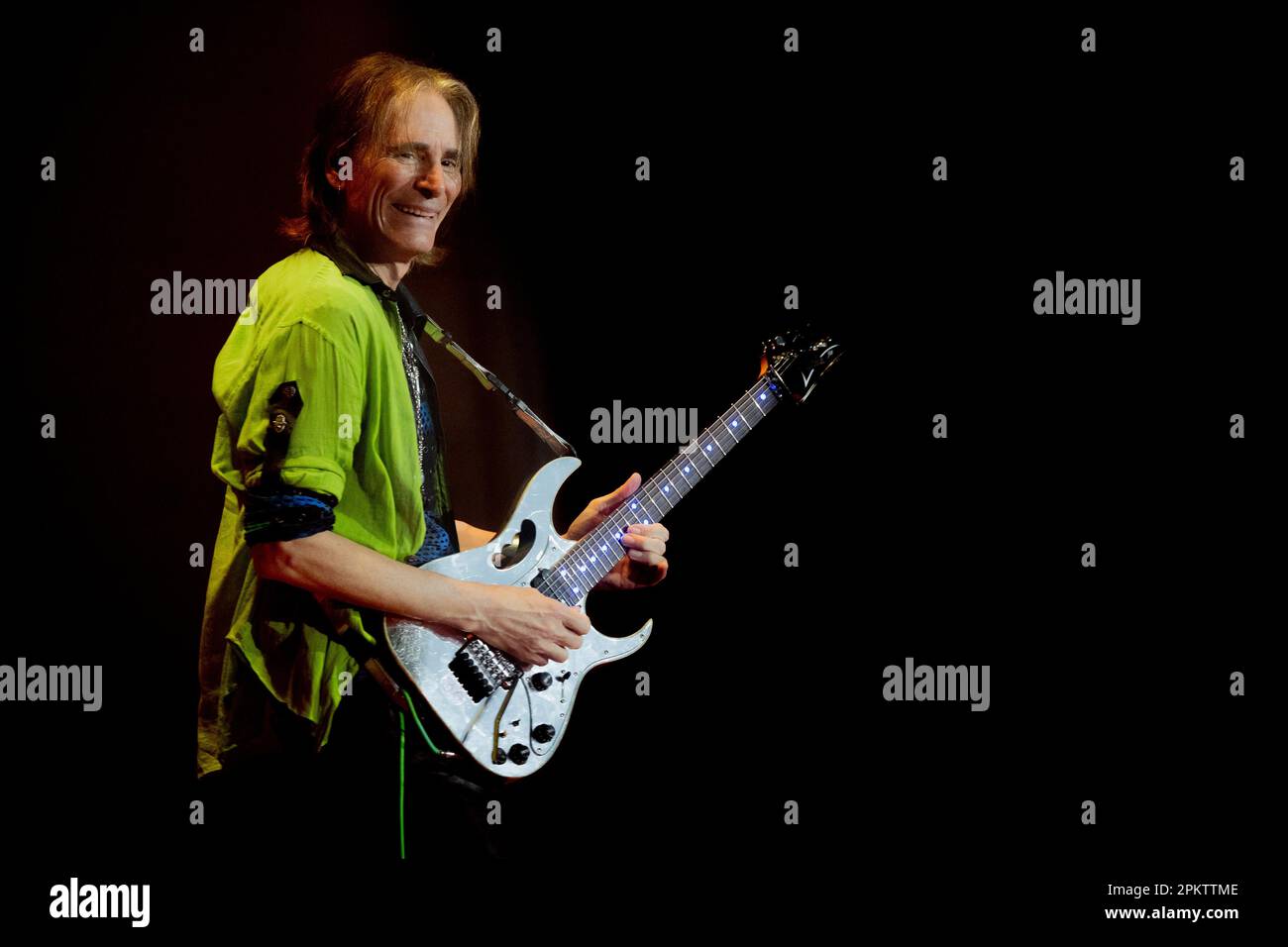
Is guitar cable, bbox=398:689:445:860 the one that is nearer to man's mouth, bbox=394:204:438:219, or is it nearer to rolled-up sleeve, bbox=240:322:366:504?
rolled-up sleeve, bbox=240:322:366:504

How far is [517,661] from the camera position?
2107 millimetres

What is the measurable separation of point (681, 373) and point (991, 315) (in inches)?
36.0

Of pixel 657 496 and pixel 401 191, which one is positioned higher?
pixel 401 191

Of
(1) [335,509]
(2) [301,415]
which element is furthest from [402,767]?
(2) [301,415]

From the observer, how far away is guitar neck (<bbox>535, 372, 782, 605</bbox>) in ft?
7.38

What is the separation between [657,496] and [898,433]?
0.99 metres

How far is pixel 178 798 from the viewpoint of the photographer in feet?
8.61

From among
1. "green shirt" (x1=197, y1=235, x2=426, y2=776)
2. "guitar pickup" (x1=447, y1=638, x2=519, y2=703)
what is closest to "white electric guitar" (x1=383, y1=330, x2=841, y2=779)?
"guitar pickup" (x1=447, y1=638, x2=519, y2=703)

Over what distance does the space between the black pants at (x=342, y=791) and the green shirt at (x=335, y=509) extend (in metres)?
0.04

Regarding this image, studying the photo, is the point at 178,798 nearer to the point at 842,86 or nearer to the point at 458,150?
the point at 458,150

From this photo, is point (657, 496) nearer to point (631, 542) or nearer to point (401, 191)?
point (631, 542)

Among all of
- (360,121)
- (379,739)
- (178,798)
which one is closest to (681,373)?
(360,121)

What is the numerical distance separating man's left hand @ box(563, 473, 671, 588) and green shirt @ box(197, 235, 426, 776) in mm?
472

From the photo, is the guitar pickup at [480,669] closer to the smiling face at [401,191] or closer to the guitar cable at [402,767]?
the guitar cable at [402,767]
